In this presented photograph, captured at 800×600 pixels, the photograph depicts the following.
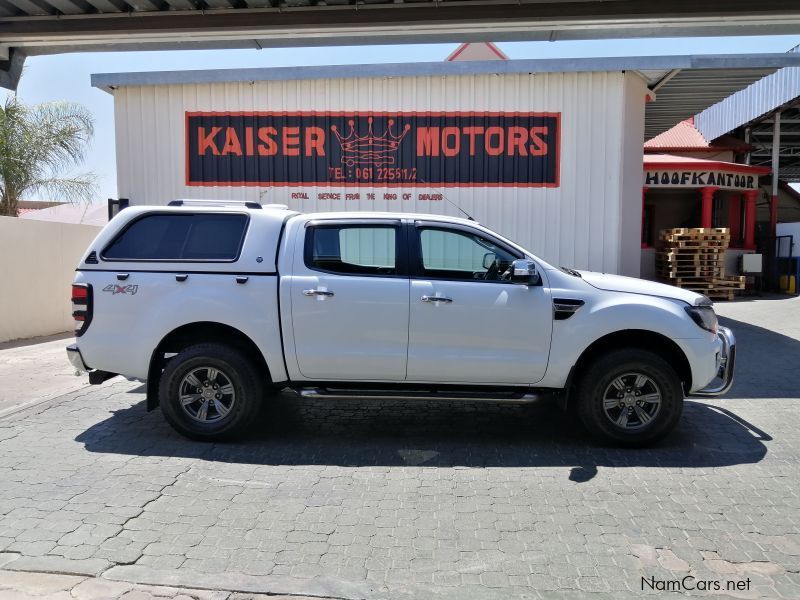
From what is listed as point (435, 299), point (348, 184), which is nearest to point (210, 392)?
point (435, 299)

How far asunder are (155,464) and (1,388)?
3711 mm

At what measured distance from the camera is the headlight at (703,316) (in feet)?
17.0

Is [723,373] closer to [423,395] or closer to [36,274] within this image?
[423,395]

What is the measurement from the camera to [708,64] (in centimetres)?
1002

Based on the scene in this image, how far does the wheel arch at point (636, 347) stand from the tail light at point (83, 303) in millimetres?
4135

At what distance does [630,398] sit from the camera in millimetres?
5207

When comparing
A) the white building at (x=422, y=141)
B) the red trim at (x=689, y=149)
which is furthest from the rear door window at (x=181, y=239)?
the red trim at (x=689, y=149)

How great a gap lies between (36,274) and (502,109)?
8505mm

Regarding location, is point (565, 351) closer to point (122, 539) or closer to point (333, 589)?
point (333, 589)

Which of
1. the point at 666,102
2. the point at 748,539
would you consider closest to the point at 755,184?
the point at 666,102

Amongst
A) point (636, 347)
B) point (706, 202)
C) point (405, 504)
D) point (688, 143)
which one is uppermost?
point (688, 143)

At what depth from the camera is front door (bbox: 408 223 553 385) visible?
17.0 feet

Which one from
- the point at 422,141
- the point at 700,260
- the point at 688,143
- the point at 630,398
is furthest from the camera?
the point at 688,143

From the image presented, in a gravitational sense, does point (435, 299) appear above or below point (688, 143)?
below
